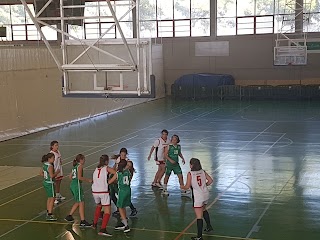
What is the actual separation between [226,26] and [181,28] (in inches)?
135

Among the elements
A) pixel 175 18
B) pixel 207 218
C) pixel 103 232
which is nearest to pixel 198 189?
pixel 207 218

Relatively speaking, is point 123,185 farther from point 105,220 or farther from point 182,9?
point 182,9

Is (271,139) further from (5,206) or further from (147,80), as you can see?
(5,206)

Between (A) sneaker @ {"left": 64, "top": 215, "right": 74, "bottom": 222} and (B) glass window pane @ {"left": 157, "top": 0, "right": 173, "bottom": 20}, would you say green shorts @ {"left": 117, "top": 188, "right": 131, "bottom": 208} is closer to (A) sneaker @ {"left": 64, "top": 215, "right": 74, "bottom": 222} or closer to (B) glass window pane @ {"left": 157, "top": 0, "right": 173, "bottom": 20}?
(A) sneaker @ {"left": 64, "top": 215, "right": 74, "bottom": 222}

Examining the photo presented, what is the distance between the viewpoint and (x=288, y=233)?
10641 millimetres

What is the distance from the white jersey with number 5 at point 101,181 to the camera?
35.0 ft

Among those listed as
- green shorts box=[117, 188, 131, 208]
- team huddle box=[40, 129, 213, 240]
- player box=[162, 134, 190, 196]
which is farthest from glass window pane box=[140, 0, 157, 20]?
green shorts box=[117, 188, 131, 208]

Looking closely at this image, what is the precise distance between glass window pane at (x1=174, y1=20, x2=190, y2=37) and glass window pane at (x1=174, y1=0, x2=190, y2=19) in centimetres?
48

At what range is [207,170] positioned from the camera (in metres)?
16.5

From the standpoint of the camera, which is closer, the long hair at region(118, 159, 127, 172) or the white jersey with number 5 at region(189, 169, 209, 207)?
the white jersey with number 5 at region(189, 169, 209, 207)

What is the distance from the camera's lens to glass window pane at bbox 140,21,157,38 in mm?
40375

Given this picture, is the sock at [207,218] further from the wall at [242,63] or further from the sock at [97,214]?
the wall at [242,63]

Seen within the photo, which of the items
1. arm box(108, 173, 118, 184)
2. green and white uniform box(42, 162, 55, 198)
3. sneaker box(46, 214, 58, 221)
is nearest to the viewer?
arm box(108, 173, 118, 184)

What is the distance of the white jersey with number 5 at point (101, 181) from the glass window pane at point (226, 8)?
1177 inches
